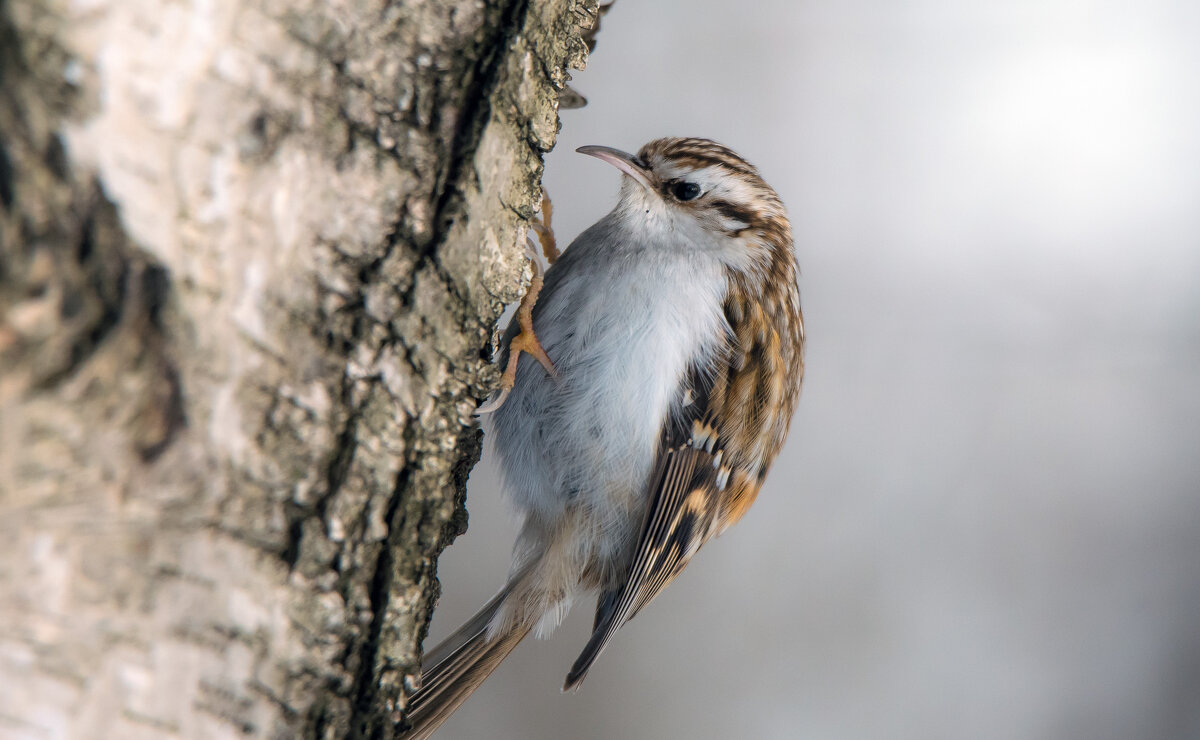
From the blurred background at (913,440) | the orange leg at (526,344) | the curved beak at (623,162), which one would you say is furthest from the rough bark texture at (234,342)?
the blurred background at (913,440)

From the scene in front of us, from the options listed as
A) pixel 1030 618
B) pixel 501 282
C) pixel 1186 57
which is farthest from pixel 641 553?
pixel 1186 57

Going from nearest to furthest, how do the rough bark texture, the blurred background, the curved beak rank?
the rough bark texture
the curved beak
the blurred background

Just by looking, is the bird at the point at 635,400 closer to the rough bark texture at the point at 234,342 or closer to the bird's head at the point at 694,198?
the bird's head at the point at 694,198

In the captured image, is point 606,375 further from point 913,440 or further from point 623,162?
point 913,440

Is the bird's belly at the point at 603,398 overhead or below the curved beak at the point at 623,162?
below

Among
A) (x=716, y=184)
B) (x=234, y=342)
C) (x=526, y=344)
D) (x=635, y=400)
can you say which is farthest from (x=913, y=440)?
(x=234, y=342)

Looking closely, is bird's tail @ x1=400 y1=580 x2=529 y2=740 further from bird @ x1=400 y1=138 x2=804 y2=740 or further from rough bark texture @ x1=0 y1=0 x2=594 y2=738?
rough bark texture @ x1=0 y1=0 x2=594 y2=738

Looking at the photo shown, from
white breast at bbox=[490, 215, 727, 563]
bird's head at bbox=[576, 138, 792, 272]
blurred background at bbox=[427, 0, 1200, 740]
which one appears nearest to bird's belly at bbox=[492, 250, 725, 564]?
white breast at bbox=[490, 215, 727, 563]
